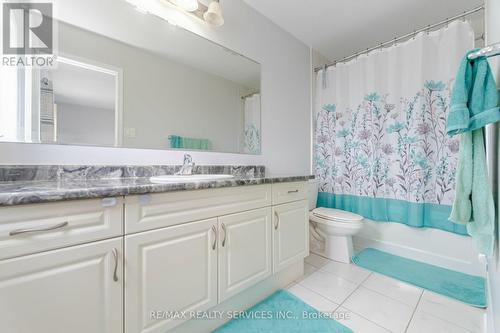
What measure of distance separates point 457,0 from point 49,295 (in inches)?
125

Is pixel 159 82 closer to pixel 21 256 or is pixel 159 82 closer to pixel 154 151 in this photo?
pixel 154 151

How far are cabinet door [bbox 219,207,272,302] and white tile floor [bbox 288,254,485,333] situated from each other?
47 centimetres

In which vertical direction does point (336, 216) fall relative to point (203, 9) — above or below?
below

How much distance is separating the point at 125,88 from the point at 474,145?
5.82ft

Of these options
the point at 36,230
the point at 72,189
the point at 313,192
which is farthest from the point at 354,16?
the point at 36,230

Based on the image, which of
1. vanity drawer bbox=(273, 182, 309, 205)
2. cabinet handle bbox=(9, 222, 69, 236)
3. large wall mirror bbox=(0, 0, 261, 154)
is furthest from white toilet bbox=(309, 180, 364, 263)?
cabinet handle bbox=(9, 222, 69, 236)

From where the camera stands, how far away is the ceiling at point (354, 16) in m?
1.78

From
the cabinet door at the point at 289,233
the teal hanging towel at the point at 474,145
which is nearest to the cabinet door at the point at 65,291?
the cabinet door at the point at 289,233

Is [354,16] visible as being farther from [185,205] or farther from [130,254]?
[130,254]

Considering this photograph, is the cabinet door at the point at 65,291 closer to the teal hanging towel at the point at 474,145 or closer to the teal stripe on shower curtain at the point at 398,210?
the teal hanging towel at the point at 474,145

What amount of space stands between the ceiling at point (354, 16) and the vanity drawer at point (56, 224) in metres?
2.02

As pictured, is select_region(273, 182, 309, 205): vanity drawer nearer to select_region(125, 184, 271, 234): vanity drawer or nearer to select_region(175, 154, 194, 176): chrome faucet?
select_region(125, 184, 271, 234): vanity drawer

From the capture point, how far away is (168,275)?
0.89 meters

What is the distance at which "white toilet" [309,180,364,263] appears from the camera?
6.02 feet
